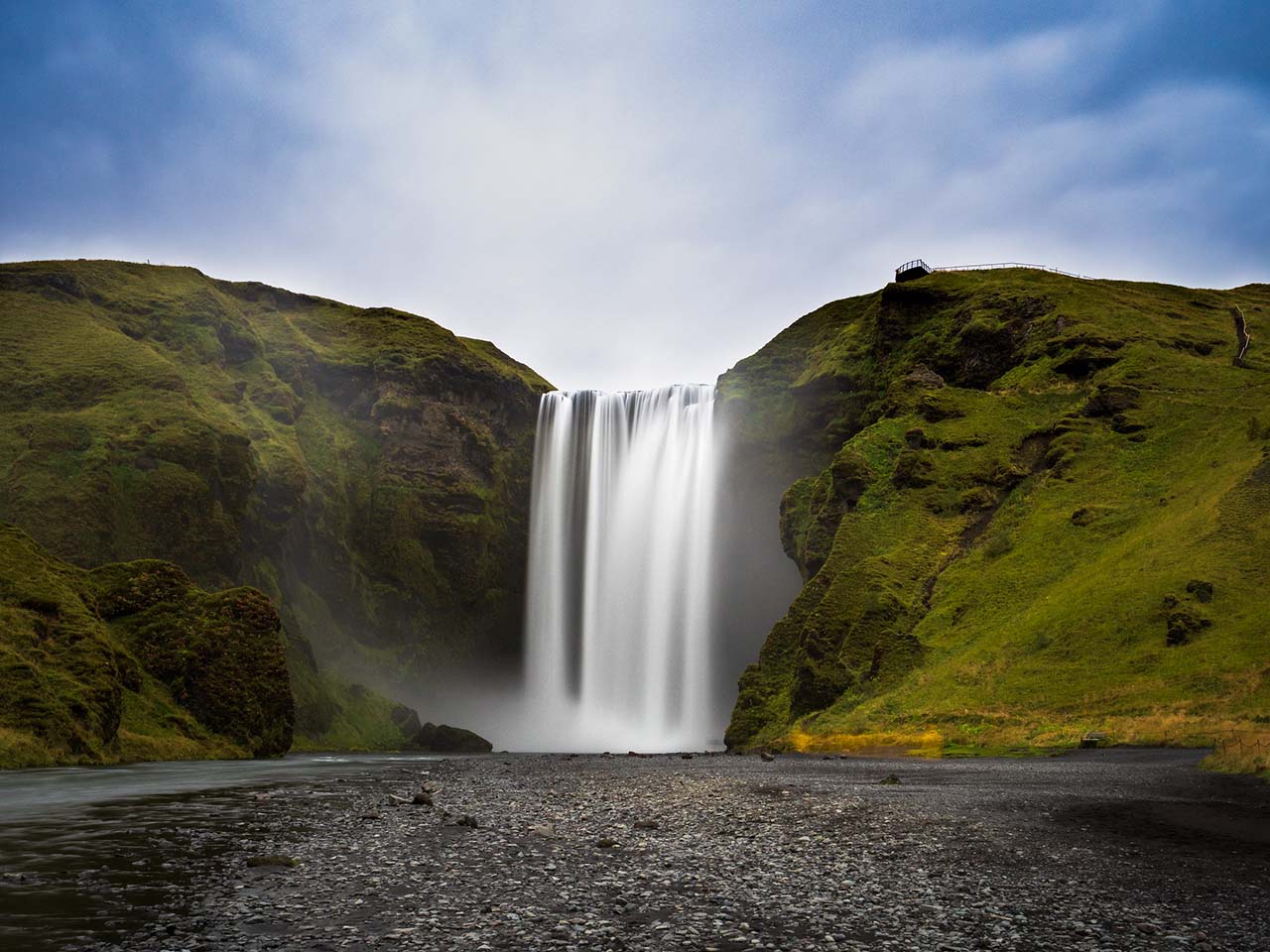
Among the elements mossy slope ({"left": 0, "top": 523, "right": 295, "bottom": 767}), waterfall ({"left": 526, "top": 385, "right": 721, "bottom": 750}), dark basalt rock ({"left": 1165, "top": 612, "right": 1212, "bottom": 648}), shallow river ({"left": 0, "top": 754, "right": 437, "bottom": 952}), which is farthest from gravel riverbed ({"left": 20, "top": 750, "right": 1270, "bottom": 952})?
waterfall ({"left": 526, "top": 385, "right": 721, "bottom": 750})

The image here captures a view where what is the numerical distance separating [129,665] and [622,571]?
51380 mm

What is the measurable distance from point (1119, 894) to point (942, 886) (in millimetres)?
2107

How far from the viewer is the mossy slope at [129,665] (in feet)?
122

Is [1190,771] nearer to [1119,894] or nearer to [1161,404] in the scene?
[1119,894]

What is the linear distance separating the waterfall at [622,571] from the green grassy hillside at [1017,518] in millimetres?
9152

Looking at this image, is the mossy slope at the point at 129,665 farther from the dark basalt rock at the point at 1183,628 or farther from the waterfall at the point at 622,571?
the dark basalt rock at the point at 1183,628

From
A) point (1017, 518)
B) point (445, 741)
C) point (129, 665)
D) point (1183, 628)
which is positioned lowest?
point (445, 741)

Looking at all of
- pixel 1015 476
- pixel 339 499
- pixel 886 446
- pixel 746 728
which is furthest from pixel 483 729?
pixel 1015 476

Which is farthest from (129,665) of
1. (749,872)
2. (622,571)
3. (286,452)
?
(622,571)

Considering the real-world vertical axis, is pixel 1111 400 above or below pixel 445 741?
above

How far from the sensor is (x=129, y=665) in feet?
156

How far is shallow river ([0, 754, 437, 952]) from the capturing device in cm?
940

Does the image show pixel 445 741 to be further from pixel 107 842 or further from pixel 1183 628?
pixel 107 842

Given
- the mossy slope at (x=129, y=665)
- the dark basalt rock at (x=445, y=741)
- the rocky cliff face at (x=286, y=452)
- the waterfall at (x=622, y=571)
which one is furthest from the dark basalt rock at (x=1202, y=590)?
the rocky cliff face at (x=286, y=452)
